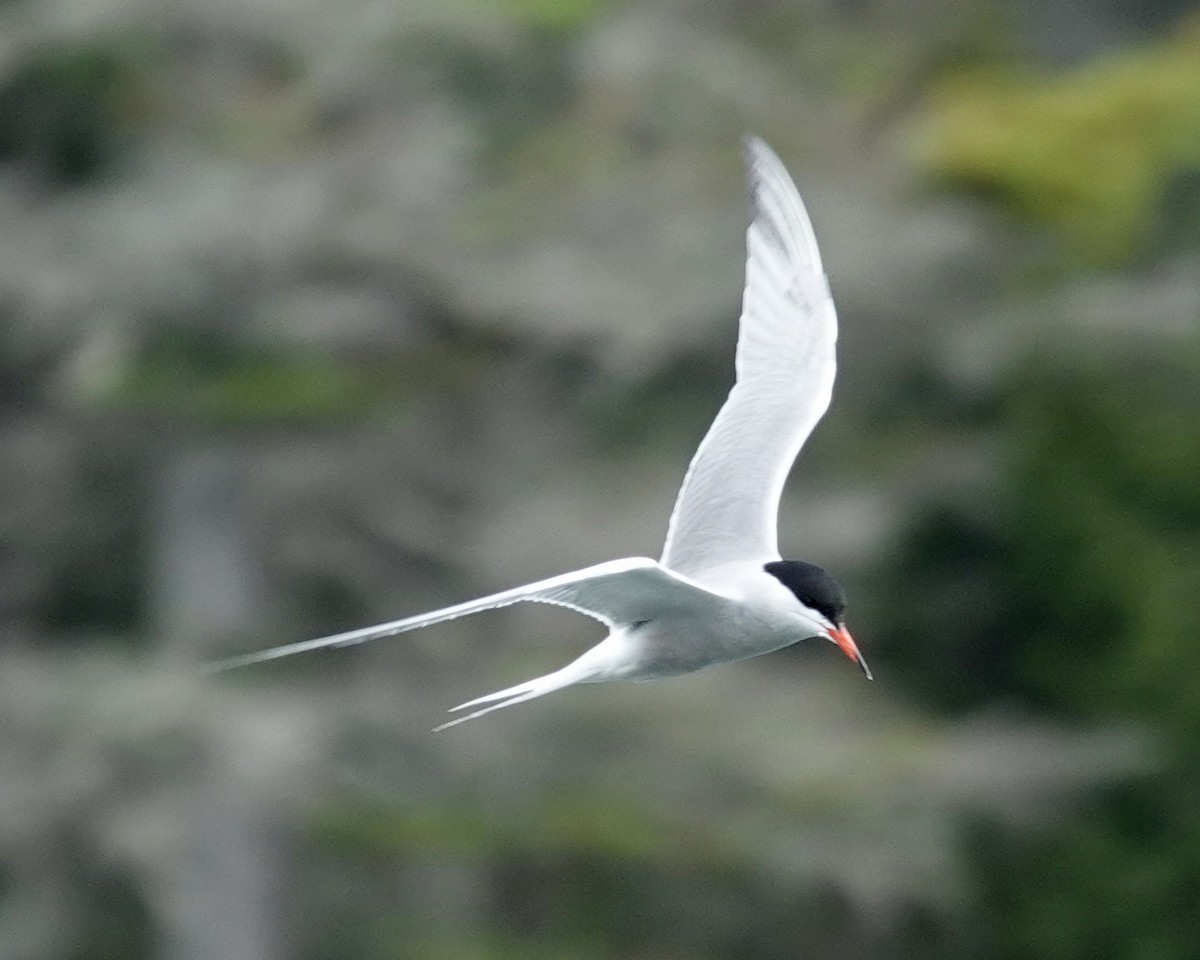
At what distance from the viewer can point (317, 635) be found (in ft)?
49.1

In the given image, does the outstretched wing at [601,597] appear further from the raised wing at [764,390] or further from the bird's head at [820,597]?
the raised wing at [764,390]

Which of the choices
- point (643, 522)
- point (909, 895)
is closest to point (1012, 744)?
point (909, 895)

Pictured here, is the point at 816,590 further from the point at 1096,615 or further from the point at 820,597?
the point at 1096,615

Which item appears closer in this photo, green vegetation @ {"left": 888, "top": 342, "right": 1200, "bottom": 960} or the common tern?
the common tern

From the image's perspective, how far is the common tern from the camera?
662 centimetres

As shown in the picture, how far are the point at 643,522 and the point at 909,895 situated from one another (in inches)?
98.8

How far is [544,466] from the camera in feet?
48.9

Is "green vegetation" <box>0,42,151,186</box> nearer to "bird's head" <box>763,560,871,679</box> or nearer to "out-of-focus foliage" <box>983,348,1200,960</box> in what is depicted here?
"out-of-focus foliage" <box>983,348,1200,960</box>

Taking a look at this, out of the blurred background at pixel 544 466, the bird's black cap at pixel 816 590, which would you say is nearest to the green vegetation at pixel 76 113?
the blurred background at pixel 544 466

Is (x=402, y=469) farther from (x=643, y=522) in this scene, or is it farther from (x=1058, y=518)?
(x=1058, y=518)

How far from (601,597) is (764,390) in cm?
131

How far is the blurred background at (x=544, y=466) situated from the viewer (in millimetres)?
14039

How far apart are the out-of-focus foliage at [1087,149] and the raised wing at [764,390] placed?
A: 7975 millimetres

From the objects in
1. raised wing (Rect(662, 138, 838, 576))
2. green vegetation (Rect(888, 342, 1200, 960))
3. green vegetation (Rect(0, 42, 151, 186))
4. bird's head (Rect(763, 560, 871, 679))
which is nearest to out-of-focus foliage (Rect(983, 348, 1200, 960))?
green vegetation (Rect(888, 342, 1200, 960))
